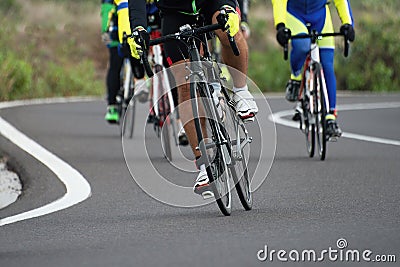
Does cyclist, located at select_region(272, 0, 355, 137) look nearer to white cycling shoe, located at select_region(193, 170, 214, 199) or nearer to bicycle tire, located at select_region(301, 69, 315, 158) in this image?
bicycle tire, located at select_region(301, 69, 315, 158)

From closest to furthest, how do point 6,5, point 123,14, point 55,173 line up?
point 55,173, point 123,14, point 6,5

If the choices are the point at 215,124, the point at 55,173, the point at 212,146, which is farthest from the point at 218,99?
the point at 55,173

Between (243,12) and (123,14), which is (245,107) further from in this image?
(243,12)

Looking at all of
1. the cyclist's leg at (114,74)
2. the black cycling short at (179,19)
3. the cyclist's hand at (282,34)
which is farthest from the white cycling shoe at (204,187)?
the cyclist's leg at (114,74)

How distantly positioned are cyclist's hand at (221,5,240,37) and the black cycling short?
0.15m

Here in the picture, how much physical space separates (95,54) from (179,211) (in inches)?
1197

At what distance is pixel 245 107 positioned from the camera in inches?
327

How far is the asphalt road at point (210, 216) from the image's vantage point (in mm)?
6352

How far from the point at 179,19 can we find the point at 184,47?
21cm

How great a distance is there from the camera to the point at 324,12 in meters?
11.9

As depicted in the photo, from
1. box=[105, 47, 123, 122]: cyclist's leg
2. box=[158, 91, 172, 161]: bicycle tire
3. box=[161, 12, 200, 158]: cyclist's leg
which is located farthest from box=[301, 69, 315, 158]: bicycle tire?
box=[161, 12, 200, 158]: cyclist's leg

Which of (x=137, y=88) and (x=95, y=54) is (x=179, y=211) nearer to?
(x=137, y=88)

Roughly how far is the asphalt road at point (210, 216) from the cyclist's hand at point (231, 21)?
797 millimetres

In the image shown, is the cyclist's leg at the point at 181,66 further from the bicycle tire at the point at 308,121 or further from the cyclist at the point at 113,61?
the cyclist at the point at 113,61
